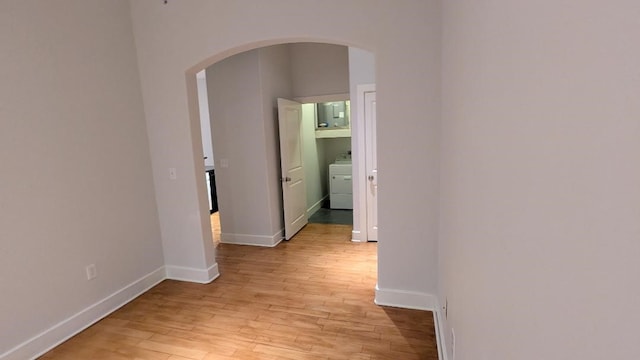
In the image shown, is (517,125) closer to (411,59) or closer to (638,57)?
(638,57)

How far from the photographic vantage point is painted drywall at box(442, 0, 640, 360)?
0.32m

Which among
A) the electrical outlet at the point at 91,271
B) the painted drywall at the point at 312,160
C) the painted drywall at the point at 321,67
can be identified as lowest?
the electrical outlet at the point at 91,271

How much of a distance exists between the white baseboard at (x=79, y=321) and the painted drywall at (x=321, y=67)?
322 centimetres

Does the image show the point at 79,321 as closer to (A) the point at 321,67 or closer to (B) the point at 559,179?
(B) the point at 559,179

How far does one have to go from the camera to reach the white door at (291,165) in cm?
420

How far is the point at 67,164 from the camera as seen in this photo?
7.80 feet

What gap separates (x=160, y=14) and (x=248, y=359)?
302cm

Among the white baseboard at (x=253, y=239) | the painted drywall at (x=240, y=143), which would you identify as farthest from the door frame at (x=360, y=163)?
the painted drywall at (x=240, y=143)

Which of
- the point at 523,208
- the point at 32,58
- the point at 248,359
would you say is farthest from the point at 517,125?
the point at 32,58

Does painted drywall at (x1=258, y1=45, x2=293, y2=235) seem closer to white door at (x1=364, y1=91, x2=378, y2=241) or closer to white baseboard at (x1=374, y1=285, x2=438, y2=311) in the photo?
white door at (x1=364, y1=91, x2=378, y2=241)

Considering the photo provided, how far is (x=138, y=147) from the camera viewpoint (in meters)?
3.00

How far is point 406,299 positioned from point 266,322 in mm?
1157

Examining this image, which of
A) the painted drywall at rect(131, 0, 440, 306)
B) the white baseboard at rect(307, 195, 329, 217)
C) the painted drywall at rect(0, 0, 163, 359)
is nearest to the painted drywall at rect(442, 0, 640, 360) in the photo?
the painted drywall at rect(131, 0, 440, 306)

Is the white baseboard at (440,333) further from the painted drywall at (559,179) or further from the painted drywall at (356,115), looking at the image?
the painted drywall at (356,115)
